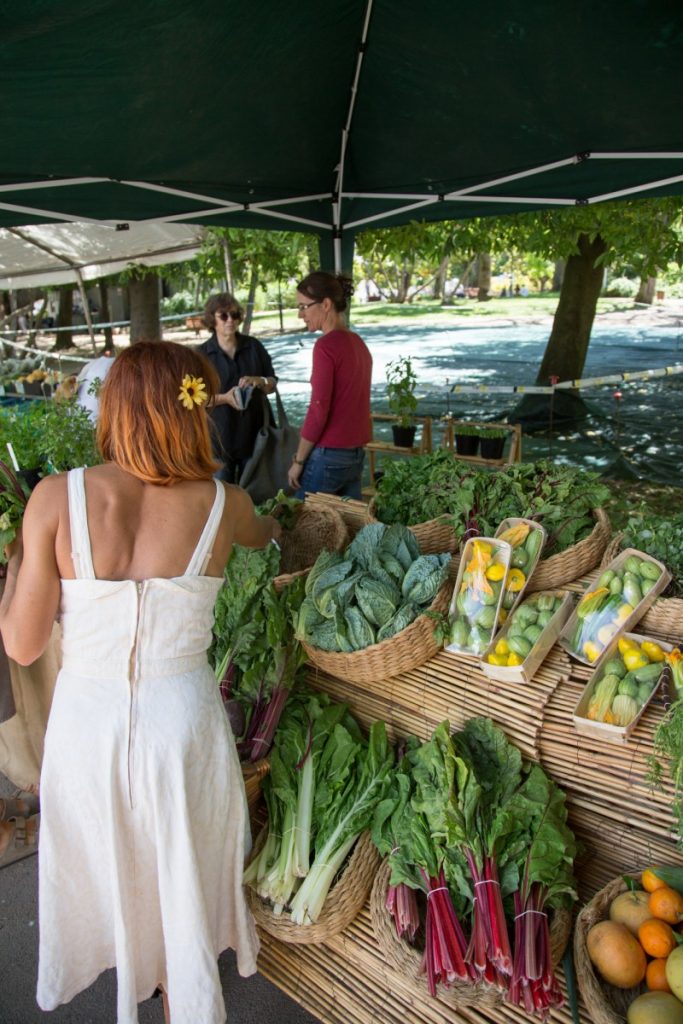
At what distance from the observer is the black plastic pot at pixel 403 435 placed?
638 cm

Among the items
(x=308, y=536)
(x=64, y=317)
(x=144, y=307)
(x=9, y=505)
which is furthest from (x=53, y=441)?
(x=64, y=317)

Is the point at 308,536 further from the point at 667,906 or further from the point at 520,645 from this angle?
the point at 667,906

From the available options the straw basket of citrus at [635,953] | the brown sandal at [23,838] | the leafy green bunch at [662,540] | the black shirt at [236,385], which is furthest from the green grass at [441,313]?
the straw basket of citrus at [635,953]

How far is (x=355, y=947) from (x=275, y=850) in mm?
375

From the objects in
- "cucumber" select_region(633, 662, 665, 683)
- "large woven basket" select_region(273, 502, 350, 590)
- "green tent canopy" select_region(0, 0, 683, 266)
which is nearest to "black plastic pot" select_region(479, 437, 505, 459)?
"green tent canopy" select_region(0, 0, 683, 266)

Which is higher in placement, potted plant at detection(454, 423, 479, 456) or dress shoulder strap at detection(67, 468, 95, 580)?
dress shoulder strap at detection(67, 468, 95, 580)

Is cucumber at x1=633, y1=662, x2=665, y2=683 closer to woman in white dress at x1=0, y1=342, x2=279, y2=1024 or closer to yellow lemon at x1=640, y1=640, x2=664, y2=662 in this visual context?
yellow lemon at x1=640, y1=640, x2=664, y2=662

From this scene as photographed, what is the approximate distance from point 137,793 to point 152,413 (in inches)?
35.4

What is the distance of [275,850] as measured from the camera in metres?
2.31

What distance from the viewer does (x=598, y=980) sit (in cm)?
172

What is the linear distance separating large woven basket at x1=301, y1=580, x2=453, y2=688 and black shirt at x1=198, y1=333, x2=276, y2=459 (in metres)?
2.21

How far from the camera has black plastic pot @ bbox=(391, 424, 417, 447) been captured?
6379mm

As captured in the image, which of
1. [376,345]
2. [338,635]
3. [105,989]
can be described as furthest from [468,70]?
[376,345]

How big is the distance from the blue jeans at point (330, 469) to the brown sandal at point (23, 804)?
6.65 feet
